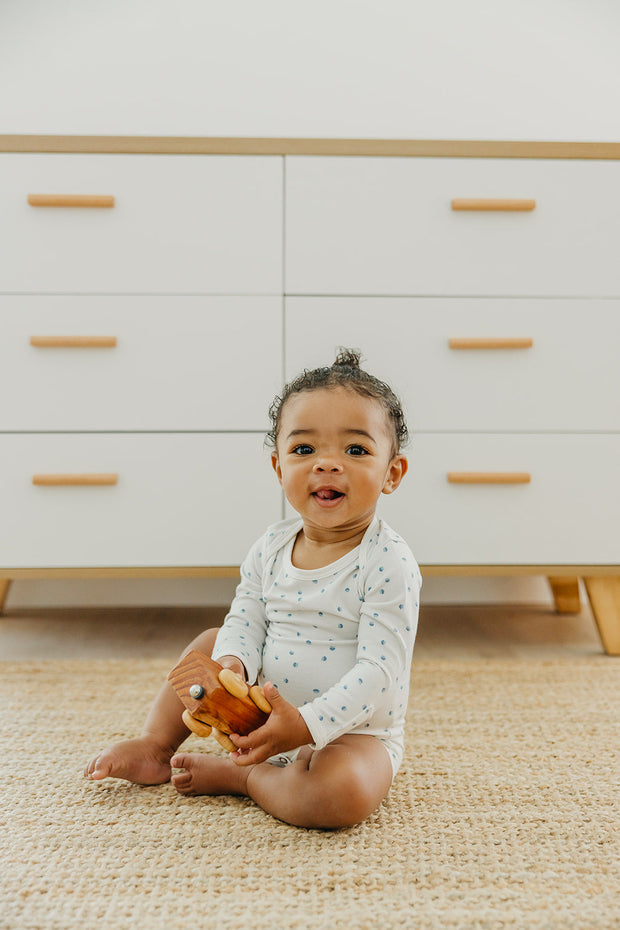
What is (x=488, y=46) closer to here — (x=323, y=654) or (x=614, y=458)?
(x=614, y=458)

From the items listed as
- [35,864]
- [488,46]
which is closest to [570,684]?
[35,864]

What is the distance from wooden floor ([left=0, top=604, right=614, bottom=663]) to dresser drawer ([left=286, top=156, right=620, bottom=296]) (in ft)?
2.03

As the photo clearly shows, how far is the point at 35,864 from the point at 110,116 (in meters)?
1.47

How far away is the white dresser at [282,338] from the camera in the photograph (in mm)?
1280

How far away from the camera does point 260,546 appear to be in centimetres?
92

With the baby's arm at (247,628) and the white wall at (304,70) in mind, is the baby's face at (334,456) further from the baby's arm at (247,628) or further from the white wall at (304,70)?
the white wall at (304,70)

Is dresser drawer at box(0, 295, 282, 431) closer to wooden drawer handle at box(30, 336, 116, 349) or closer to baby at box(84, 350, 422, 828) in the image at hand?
wooden drawer handle at box(30, 336, 116, 349)

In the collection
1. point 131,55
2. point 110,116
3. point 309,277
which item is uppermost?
point 131,55

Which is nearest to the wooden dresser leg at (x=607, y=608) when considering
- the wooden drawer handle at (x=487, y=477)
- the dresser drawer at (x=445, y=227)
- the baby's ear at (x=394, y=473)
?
A: the wooden drawer handle at (x=487, y=477)

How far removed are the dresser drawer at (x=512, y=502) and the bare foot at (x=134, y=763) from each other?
1.94 ft

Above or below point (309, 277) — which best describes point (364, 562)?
below

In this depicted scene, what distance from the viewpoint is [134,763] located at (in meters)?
0.81

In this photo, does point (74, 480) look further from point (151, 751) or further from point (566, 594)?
point (566, 594)

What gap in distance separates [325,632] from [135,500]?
22.8 inches
